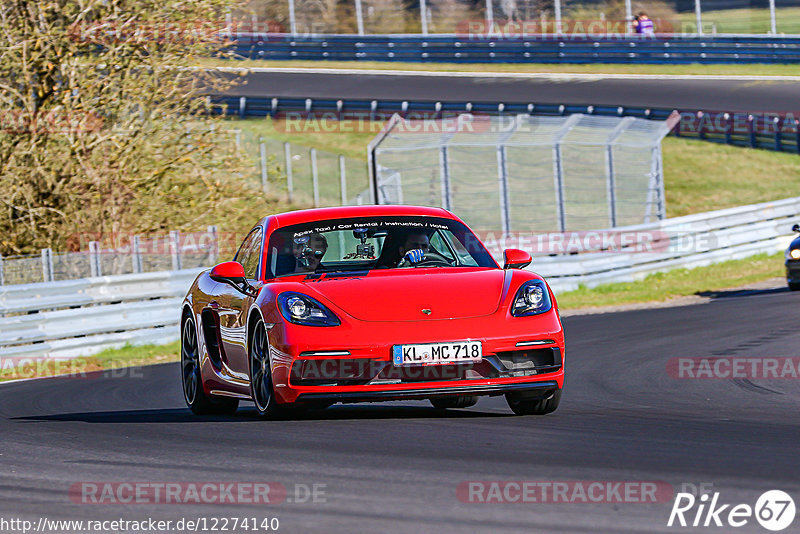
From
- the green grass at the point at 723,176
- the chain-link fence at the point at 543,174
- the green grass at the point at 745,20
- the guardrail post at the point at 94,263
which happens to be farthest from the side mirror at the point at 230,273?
the green grass at the point at 745,20

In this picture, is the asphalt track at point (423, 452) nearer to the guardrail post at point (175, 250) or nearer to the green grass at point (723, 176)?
the guardrail post at point (175, 250)

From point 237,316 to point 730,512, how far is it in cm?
451

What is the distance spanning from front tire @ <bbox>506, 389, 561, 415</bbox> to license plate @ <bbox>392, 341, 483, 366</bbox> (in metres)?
0.63

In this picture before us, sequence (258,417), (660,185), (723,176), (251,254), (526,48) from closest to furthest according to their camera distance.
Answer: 1. (258,417)
2. (251,254)
3. (660,185)
4. (723,176)
5. (526,48)

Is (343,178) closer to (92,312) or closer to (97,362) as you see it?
(92,312)

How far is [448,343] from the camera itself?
7758 mm

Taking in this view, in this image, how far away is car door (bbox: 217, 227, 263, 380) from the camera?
877 centimetres

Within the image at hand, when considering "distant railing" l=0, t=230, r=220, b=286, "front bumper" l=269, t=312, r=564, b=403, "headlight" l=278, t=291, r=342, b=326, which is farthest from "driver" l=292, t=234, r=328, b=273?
"distant railing" l=0, t=230, r=220, b=286

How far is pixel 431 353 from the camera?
25.4ft

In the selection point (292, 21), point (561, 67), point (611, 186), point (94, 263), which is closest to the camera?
point (94, 263)

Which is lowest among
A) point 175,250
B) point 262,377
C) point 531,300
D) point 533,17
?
point 175,250

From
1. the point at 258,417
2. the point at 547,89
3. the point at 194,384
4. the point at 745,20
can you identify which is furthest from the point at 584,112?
the point at 258,417

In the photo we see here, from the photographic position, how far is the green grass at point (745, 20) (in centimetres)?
4263

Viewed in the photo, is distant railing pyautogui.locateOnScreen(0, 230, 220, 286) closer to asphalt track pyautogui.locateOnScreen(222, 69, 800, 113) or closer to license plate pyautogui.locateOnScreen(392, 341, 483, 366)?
license plate pyautogui.locateOnScreen(392, 341, 483, 366)
